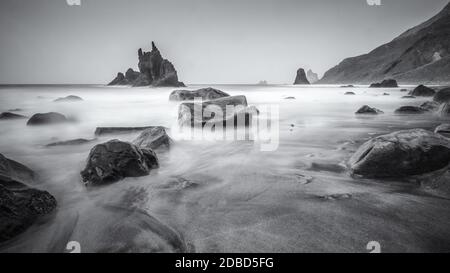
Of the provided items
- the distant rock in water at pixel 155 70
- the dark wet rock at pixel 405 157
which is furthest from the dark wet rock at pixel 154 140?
the distant rock in water at pixel 155 70

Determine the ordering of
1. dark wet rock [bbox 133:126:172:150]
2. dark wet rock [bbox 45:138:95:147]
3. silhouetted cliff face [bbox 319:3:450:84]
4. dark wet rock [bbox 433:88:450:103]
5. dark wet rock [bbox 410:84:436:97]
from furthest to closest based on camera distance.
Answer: silhouetted cliff face [bbox 319:3:450:84], dark wet rock [bbox 410:84:436:97], dark wet rock [bbox 433:88:450:103], dark wet rock [bbox 45:138:95:147], dark wet rock [bbox 133:126:172:150]

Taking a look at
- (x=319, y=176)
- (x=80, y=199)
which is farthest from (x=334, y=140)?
(x=80, y=199)

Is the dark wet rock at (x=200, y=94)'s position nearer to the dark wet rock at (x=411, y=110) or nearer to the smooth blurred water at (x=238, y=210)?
the dark wet rock at (x=411, y=110)

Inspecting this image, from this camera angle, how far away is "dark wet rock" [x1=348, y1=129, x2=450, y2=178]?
264 centimetres

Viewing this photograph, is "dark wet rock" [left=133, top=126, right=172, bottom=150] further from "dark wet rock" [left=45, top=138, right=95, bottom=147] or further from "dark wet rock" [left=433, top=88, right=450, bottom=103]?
"dark wet rock" [left=433, top=88, right=450, bottom=103]

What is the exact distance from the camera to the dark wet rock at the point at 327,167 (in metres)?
3.00

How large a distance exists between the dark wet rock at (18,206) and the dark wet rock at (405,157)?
319 cm

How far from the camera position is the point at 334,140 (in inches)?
184

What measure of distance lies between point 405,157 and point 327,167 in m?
0.83

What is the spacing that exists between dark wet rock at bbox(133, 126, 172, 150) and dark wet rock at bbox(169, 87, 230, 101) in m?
8.40

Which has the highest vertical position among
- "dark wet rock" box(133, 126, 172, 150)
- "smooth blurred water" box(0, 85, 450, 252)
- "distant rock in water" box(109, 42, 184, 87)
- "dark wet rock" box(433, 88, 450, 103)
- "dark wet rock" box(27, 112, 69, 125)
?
"distant rock in water" box(109, 42, 184, 87)

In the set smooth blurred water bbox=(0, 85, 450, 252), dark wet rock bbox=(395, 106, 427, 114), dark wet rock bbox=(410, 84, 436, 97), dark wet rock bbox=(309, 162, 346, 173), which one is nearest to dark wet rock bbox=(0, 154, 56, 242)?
smooth blurred water bbox=(0, 85, 450, 252)

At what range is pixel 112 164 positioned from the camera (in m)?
2.77

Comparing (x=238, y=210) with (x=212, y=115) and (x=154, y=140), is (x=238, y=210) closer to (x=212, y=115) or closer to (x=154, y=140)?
(x=154, y=140)
